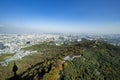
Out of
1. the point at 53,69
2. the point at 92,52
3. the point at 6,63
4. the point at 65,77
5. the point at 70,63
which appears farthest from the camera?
the point at 6,63

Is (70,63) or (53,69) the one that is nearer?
(53,69)

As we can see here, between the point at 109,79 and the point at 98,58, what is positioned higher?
the point at 98,58

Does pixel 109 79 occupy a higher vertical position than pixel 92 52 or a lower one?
lower

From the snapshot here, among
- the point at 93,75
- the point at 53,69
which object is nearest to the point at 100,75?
the point at 93,75

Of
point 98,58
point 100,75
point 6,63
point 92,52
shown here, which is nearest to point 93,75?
point 100,75

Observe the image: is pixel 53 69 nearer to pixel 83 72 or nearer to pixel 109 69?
pixel 83 72

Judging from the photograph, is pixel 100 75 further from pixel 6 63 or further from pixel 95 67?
pixel 6 63

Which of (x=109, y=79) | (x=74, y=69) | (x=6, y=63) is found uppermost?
(x=74, y=69)

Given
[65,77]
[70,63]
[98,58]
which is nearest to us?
[65,77]

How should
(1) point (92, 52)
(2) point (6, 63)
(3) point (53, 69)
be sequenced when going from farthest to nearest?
(2) point (6, 63) < (1) point (92, 52) < (3) point (53, 69)
